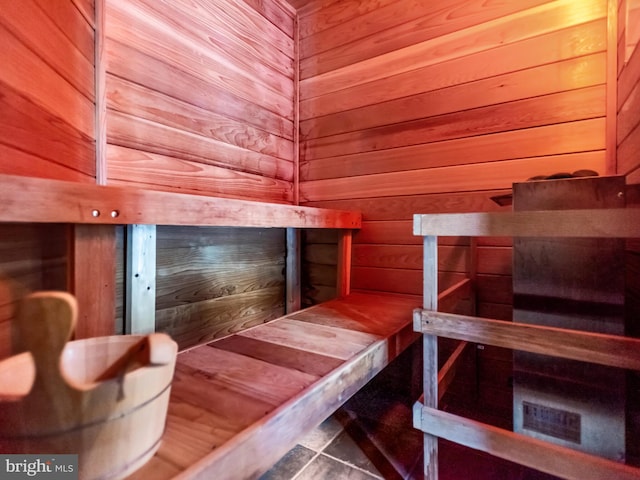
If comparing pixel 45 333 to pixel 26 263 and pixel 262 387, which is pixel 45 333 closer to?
pixel 26 263

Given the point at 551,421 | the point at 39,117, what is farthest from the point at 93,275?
the point at 551,421

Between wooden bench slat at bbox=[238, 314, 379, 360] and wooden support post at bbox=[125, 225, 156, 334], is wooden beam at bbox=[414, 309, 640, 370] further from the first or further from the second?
wooden support post at bbox=[125, 225, 156, 334]

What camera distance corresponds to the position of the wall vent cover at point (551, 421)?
2.69 ft

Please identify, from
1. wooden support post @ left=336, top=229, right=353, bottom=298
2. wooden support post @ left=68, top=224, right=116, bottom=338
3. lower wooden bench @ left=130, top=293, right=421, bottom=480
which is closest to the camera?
lower wooden bench @ left=130, top=293, right=421, bottom=480

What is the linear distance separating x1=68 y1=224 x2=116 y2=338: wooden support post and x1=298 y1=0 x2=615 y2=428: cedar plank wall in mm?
1204

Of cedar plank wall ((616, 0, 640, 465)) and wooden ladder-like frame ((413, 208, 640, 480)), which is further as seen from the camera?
cedar plank wall ((616, 0, 640, 465))

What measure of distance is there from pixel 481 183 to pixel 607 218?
74cm

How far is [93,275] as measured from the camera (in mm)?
664

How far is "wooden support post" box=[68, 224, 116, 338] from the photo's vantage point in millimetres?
627

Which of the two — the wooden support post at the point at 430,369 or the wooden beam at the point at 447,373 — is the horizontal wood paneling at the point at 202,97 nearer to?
the wooden support post at the point at 430,369

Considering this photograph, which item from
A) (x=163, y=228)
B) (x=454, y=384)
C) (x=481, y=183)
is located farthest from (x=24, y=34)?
(x=454, y=384)

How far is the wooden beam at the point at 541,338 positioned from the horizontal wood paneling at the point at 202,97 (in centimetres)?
104

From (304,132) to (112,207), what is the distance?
4.53 ft

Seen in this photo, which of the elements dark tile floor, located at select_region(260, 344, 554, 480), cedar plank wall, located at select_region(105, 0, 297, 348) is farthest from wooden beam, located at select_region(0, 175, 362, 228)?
dark tile floor, located at select_region(260, 344, 554, 480)
